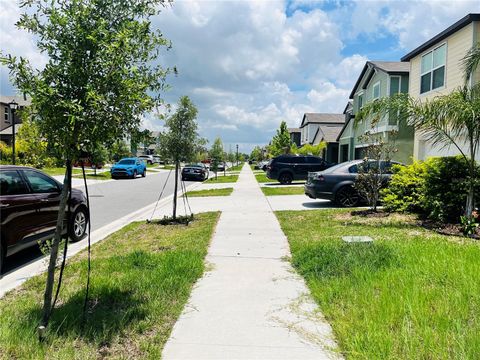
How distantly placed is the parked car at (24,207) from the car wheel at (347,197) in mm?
8378

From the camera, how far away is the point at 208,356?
323 cm

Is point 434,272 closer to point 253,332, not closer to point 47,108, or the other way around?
point 253,332

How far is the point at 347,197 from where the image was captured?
41.0ft

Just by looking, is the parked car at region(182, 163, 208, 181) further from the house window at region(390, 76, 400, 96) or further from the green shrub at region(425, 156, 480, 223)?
the green shrub at region(425, 156, 480, 223)

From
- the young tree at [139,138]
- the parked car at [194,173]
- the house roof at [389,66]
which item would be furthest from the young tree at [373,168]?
the parked car at [194,173]

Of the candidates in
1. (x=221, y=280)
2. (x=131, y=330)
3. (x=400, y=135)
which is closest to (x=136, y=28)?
(x=131, y=330)

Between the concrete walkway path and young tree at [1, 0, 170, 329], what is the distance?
1689 mm

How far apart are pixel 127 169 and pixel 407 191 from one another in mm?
24508

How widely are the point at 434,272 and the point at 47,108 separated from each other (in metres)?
4.73

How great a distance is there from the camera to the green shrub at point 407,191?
33.0ft

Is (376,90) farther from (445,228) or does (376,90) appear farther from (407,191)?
(445,228)

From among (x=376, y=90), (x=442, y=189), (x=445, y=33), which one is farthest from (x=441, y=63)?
(x=376, y=90)

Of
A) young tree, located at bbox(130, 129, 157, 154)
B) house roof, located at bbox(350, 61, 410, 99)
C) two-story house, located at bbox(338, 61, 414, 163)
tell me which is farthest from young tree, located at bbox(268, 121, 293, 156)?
young tree, located at bbox(130, 129, 157, 154)

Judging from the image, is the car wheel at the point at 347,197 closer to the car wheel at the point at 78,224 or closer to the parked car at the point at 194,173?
the car wheel at the point at 78,224
